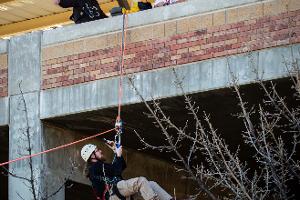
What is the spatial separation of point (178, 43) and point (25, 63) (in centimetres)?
282

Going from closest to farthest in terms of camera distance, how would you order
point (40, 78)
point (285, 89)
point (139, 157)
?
point (285, 89) < point (40, 78) < point (139, 157)

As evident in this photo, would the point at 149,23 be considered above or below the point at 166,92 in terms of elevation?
above

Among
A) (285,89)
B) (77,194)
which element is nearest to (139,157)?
(77,194)

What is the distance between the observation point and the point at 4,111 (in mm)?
13898

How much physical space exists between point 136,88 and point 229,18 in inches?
64.1

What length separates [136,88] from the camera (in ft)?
40.1

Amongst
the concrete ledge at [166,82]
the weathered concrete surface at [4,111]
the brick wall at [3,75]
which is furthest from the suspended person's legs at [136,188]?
the brick wall at [3,75]

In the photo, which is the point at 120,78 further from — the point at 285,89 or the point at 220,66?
the point at 285,89

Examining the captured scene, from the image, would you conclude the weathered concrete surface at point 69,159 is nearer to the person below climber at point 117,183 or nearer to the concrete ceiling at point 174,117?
the concrete ceiling at point 174,117

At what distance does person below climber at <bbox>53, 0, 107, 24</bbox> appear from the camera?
1360 centimetres

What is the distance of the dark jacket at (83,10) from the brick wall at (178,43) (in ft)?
1.86

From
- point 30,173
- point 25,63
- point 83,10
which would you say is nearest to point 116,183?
point 30,173

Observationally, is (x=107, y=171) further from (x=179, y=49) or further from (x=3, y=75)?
(x=3, y=75)

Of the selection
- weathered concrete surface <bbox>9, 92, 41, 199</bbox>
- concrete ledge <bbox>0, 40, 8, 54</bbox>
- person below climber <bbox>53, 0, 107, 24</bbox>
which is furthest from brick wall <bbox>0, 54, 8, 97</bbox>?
person below climber <bbox>53, 0, 107, 24</bbox>
